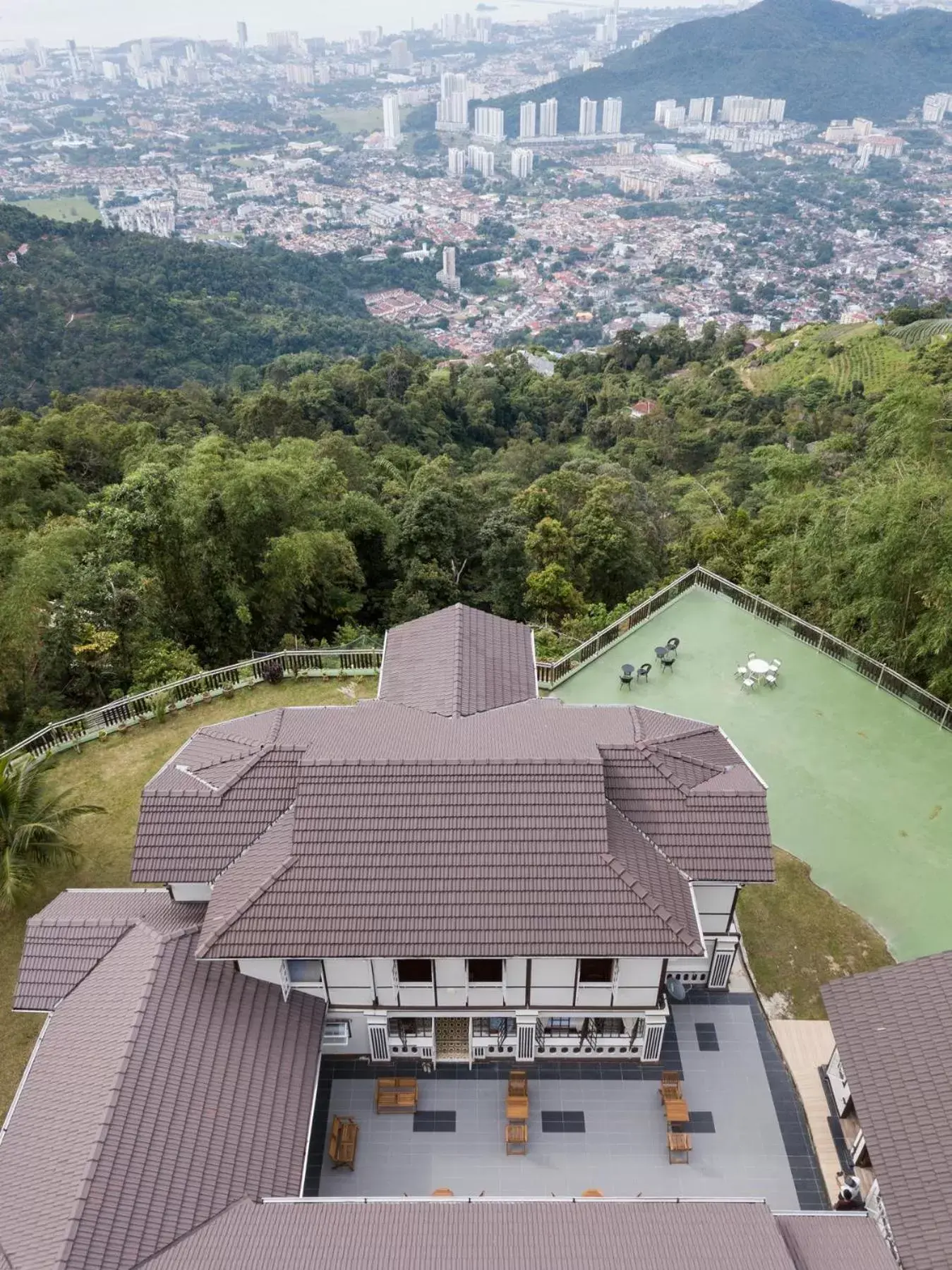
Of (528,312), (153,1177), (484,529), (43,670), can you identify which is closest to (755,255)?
(528,312)

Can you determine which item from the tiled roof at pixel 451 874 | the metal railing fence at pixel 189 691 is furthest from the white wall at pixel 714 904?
the metal railing fence at pixel 189 691

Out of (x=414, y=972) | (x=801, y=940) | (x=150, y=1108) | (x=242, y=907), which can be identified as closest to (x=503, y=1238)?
(x=414, y=972)

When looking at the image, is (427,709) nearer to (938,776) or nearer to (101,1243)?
(101,1243)

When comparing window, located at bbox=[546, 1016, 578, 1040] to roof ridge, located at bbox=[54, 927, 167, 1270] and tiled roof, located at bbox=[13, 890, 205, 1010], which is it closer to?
tiled roof, located at bbox=[13, 890, 205, 1010]

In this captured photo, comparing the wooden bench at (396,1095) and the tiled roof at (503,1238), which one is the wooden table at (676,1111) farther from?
the wooden bench at (396,1095)

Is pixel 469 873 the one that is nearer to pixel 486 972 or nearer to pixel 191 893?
pixel 486 972

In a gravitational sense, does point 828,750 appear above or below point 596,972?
above
